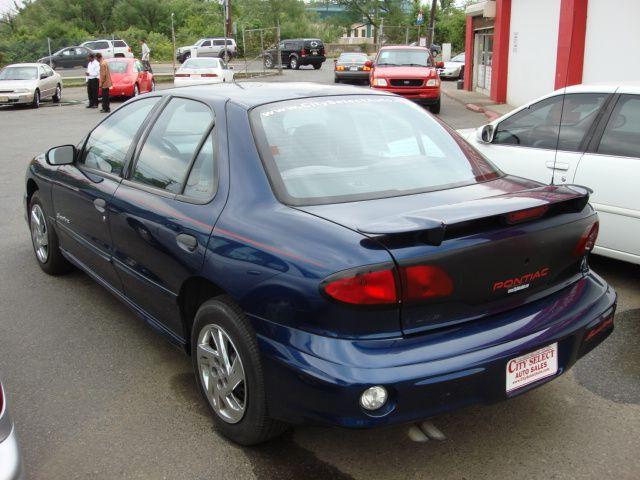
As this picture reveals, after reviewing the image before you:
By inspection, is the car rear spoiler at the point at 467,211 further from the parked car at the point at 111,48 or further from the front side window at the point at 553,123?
the parked car at the point at 111,48

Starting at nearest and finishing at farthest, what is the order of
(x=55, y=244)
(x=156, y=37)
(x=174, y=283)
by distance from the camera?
1. (x=174, y=283)
2. (x=55, y=244)
3. (x=156, y=37)

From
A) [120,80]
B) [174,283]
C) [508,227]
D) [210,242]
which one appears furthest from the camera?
[120,80]

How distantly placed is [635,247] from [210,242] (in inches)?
132

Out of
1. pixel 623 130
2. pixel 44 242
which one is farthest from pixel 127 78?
pixel 623 130

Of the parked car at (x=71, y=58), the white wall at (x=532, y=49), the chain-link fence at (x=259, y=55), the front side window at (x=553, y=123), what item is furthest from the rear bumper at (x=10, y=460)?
the parked car at (x=71, y=58)

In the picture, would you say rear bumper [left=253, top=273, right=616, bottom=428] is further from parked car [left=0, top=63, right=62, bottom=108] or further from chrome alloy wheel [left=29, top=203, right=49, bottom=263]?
parked car [left=0, top=63, right=62, bottom=108]

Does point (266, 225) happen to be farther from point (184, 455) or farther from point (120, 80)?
point (120, 80)

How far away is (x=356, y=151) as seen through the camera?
342 cm

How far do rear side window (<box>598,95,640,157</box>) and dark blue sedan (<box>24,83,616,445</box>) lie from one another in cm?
182

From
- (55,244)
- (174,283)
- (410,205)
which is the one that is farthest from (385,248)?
(55,244)

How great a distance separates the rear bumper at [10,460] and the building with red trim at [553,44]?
9.02 metres

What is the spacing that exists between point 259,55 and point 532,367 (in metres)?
45.2

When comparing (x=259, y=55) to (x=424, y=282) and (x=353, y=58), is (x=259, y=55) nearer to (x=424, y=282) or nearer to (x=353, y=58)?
(x=353, y=58)

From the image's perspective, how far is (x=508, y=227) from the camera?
282cm
